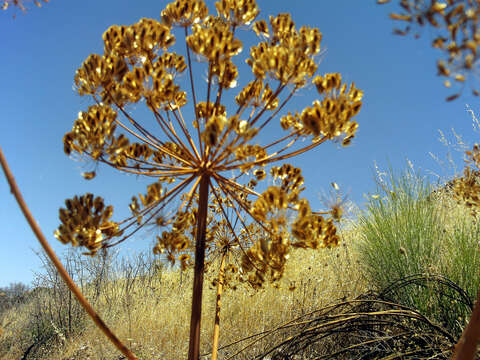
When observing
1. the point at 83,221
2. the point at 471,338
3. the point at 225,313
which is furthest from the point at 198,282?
the point at 225,313

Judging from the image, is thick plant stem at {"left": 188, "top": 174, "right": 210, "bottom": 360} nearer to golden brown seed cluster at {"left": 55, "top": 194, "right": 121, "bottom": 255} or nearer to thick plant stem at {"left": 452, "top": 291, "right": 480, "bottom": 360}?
golden brown seed cluster at {"left": 55, "top": 194, "right": 121, "bottom": 255}

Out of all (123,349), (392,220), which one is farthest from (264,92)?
(392,220)

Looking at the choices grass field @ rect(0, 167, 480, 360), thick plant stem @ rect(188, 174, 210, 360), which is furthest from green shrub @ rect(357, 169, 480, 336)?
thick plant stem @ rect(188, 174, 210, 360)

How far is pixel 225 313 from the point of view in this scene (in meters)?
6.00

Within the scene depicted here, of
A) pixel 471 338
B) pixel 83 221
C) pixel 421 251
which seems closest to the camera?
pixel 471 338

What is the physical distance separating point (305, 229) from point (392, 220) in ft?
12.3

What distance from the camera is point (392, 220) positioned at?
4973 mm

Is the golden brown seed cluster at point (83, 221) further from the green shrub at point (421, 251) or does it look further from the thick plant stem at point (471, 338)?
the green shrub at point (421, 251)

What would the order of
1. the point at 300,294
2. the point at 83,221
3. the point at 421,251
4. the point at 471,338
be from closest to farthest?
1. the point at 471,338
2. the point at 83,221
3. the point at 421,251
4. the point at 300,294

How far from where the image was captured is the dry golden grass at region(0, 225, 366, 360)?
17.1ft

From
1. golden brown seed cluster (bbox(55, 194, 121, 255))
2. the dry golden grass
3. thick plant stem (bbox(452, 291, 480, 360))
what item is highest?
golden brown seed cluster (bbox(55, 194, 121, 255))

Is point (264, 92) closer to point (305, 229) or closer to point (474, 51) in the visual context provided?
point (305, 229)

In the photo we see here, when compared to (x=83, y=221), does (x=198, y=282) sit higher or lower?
→ lower

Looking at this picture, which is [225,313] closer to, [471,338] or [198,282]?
[198,282]
